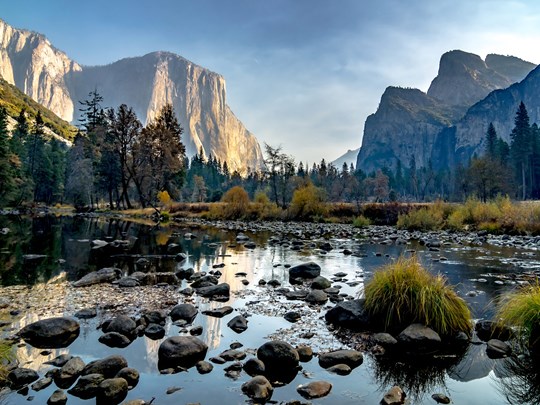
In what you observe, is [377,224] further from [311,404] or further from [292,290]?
[311,404]

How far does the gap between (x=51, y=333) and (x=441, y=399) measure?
6990 millimetres

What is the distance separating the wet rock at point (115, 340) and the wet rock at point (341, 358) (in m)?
3.68

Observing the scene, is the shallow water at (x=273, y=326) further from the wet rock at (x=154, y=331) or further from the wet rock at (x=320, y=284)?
the wet rock at (x=320, y=284)

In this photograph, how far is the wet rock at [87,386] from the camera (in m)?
5.40

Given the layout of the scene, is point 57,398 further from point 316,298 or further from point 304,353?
point 316,298

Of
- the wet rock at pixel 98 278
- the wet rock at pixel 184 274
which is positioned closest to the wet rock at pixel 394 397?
the wet rock at pixel 184 274

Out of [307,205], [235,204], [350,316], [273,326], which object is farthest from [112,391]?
[235,204]

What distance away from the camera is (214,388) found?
5.68 m

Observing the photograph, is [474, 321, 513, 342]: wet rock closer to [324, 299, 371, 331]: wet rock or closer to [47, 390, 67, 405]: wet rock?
[324, 299, 371, 331]: wet rock

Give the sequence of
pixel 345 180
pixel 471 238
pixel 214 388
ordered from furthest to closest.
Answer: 1. pixel 345 180
2. pixel 471 238
3. pixel 214 388

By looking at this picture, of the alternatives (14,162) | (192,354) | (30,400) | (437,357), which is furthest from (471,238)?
(14,162)

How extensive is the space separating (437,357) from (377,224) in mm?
37936

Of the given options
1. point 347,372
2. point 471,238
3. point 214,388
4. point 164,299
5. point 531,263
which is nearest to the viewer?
point 214,388

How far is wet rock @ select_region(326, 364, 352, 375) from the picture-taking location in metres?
6.28
